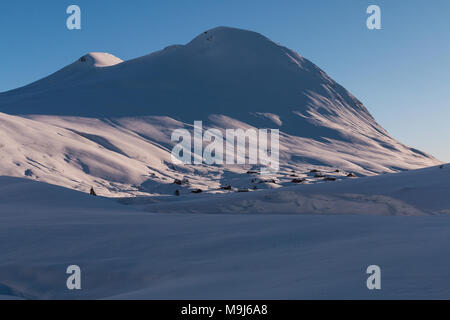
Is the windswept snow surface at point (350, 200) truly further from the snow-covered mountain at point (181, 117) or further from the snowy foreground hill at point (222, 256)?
the snow-covered mountain at point (181, 117)

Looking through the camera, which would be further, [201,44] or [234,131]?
[201,44]

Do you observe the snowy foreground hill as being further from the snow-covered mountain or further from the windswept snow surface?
the snow-covered mountain

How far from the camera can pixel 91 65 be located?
160ft

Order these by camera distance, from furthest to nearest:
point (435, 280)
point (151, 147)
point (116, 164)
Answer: point (151, 147), point (116, 164), point (435, 280)

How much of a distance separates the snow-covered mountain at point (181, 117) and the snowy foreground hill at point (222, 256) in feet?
43.5

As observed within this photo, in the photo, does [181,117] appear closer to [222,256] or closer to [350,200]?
[350,200]

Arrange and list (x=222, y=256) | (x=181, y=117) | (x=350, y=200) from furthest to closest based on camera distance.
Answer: (x=181, y=117)
(x=350, y=200)
(x=222, y=256)

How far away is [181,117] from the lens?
36594 mm

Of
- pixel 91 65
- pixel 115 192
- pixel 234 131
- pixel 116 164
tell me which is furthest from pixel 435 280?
pixel 91 65

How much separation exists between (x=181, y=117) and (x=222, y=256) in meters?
33.6

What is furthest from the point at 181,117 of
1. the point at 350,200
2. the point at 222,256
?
the point at 222,256

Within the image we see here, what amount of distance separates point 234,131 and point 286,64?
55.5 ft

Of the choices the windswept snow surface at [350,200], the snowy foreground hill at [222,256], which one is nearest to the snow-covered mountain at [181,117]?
the windswept snow surface at [350,200]
